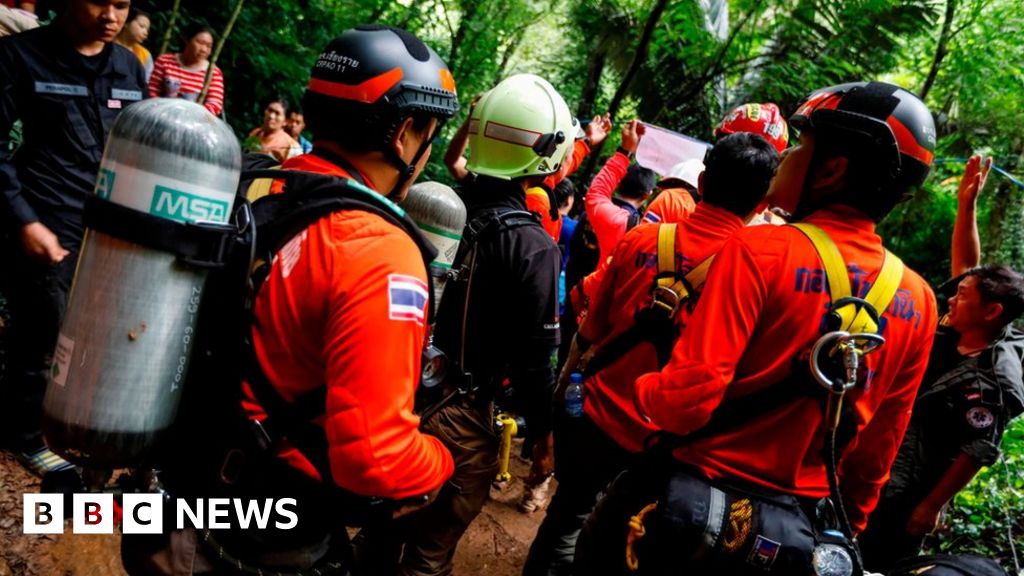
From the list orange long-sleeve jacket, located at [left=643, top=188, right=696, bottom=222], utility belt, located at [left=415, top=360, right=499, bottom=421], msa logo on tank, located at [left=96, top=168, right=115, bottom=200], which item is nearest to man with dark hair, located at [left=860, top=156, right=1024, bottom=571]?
orange long-sleeve jacket, located at [left=643, top=188, right=696, bottom=222]

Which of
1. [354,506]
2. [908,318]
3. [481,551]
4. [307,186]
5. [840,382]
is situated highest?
[307,186]

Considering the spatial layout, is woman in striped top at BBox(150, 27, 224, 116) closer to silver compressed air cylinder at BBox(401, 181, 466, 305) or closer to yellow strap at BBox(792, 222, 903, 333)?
silver compressed air cylinder at BBox(401, 181, 466, 305)

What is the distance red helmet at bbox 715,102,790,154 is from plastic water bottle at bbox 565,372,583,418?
221cm

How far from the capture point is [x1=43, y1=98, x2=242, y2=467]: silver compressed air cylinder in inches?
56.5

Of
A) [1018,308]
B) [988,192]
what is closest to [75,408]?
[1018,308]

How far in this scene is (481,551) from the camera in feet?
13.9

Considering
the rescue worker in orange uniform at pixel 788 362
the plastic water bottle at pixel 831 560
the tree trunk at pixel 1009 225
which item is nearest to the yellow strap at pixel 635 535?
the rescue worker in orange uniform at pixel 788 362

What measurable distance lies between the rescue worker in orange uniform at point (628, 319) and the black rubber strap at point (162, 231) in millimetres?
1847

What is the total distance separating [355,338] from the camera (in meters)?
1.44

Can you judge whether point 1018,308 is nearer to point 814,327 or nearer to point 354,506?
point 814,327

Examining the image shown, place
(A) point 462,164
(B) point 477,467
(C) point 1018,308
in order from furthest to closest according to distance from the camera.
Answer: (A) point 462,164
(C) point 1018,308
(B) point 477,467

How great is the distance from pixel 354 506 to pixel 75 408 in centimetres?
73

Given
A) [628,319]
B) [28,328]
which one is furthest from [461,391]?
[28,328]

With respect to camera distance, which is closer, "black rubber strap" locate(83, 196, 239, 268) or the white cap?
"black rubber strap" locate(83, 196, 239, 268)
